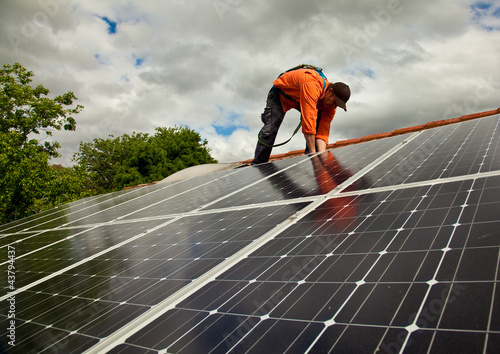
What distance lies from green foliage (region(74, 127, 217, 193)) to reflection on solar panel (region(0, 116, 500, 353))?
133 ft

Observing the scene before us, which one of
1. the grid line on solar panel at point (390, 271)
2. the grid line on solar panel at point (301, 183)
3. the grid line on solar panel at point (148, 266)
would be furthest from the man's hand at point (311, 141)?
the grid line on solar panel at point (390, 271)

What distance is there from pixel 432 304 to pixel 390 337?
0.79 feet

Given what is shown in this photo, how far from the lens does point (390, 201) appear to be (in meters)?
2.61

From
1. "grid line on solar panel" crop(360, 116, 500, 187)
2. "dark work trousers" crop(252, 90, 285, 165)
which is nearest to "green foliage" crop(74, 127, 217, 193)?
"dark work trousers" crop(252, 90, 285, 165)

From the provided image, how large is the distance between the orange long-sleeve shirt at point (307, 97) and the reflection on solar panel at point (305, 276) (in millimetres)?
3391

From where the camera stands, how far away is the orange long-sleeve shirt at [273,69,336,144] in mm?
7156

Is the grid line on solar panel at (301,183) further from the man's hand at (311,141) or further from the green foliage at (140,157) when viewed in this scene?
the green foliage at (140,157)

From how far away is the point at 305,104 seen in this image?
7160mm

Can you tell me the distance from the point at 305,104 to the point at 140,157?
44.5 m

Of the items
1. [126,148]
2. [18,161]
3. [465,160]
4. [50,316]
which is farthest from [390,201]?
[126,148]

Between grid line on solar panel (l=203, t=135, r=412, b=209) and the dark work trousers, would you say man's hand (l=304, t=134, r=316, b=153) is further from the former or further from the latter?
grid line on solar panel (l=203, t=135, r=412, b=209)

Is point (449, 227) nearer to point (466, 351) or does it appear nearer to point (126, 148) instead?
point (466, 351)

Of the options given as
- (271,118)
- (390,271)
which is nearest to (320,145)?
(271,118)

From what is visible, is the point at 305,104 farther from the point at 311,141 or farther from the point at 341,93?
the point at 311,141
